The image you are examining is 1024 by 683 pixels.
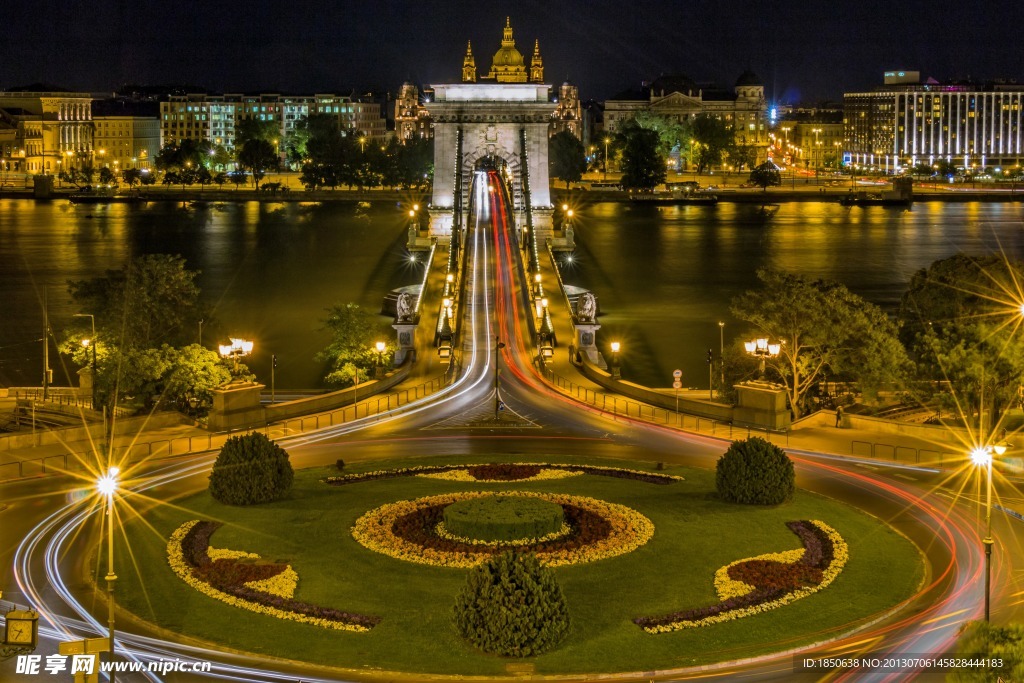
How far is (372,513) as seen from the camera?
31.0 m

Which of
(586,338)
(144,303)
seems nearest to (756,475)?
(144,303)

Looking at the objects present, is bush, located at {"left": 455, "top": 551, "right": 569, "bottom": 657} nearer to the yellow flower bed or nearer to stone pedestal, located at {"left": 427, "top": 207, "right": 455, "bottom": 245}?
the yellow flower bed

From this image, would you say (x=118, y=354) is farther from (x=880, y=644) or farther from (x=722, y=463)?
(x=880, y=644)

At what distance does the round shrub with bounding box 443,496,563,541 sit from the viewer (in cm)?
2883

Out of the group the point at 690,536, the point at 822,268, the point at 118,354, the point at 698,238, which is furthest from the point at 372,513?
the point at 698,238

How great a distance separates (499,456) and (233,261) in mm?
86907

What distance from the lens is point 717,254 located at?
127 metres

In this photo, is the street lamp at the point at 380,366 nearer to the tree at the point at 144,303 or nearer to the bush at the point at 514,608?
the tree at the point at 144,303

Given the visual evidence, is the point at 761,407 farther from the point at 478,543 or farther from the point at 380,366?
the point at 380,366

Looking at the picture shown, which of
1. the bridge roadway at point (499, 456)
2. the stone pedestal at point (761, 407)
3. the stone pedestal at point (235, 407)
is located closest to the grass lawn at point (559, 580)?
the bridge roadway at point (499, 456)

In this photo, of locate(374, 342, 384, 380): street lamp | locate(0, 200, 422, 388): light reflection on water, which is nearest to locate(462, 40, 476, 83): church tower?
locate(0, 200, 422, 388): light reflection on water

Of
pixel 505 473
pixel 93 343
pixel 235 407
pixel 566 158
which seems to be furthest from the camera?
pixel 566 158

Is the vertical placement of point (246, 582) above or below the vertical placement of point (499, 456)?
below

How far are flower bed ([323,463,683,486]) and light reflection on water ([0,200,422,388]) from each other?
21.1m
